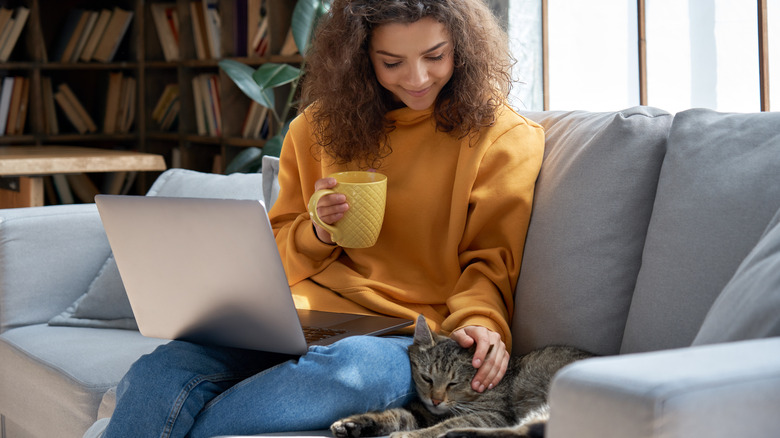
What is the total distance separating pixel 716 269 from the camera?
125cm

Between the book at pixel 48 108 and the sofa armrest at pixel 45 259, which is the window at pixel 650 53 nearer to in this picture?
the sofa armrest at pixel 45 259

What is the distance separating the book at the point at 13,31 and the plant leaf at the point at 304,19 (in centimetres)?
205

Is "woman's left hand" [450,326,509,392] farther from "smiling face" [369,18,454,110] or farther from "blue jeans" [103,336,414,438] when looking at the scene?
"smiling face" [369,18,454,110]

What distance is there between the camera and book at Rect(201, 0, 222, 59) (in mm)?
4156

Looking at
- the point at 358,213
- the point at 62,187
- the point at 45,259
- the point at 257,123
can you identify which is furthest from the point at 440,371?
the point at 62,187

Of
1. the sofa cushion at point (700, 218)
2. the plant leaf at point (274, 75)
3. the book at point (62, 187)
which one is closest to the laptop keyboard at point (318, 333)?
the sofa cushion at point (700, 218)

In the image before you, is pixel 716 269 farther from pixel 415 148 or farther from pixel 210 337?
pixel 210 337

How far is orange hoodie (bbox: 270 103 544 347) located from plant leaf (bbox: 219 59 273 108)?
1.64 metres

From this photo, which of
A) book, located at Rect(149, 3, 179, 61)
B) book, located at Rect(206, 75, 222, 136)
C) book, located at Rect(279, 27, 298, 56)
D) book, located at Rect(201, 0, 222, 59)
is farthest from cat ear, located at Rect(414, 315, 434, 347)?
book, located at Rect(149, 3, 179, 61)

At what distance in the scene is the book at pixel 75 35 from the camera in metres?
4.55

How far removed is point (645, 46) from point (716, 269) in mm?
1459

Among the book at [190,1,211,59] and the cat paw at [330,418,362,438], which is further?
the book at [190,1,211,59]

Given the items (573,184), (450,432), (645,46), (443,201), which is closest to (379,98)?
(443,201)

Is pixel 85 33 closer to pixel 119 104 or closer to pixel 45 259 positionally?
pixel 119 104
